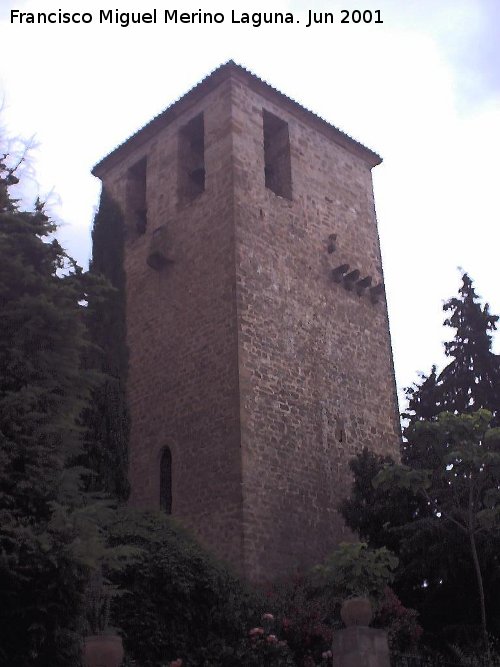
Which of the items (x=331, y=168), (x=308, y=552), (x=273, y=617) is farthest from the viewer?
(x=331, y=168)

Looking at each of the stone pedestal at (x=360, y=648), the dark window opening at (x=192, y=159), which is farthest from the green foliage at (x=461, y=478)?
the dark window opening at (x=192, y=159)

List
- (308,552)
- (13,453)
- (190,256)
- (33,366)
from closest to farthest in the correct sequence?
1. (13,453)
2. (33,366)
3. (308,552)
4. (190,256)

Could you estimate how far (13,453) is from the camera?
8.17 m

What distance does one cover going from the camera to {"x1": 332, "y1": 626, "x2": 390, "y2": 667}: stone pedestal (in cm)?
817

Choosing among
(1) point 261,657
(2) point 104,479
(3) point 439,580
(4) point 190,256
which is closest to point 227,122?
(4) point 190,256

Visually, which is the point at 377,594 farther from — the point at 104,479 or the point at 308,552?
the point at 104,479

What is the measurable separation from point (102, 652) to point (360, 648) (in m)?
2.54

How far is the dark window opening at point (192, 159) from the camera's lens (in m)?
18.8

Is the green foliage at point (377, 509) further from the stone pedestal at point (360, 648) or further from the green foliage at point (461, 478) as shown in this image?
the stone pedestal at point (360, 648)

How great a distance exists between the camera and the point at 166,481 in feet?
52.0

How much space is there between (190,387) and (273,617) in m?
5.85

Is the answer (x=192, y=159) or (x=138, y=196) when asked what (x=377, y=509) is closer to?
(x=192, y=159)

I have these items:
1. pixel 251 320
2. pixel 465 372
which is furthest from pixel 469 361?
pixel 251 320

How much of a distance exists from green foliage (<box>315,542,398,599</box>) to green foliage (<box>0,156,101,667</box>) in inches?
147
